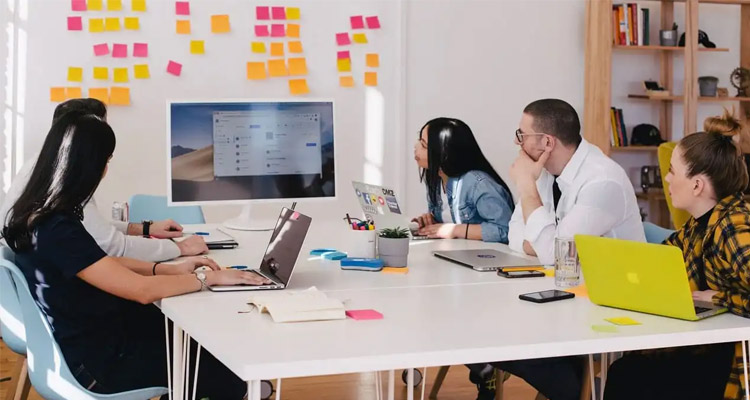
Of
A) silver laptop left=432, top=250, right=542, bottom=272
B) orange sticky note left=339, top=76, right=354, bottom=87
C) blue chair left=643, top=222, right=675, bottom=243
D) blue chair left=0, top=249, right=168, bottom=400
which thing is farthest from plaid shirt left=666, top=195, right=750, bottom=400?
orange sticky note left=339, top=76, right=354, bottom=87

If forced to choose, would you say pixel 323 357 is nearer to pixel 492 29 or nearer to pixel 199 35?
pixel 199 35

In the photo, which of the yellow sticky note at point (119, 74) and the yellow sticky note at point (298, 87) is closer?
the yellow sticky note at point (119, 74)

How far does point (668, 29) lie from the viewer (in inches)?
226

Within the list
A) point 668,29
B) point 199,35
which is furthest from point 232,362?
point 668,29

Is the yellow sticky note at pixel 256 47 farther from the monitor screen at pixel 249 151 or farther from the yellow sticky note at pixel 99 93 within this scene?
the monitor screen at pixel 249 151

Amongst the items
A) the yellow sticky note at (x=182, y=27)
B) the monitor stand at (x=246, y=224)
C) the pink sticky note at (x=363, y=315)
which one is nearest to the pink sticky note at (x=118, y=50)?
the yellow sticky note at (x=182, y=27)

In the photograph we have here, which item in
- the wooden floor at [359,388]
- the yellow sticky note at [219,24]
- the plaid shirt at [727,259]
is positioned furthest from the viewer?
the yellow sticky note at [219,24]

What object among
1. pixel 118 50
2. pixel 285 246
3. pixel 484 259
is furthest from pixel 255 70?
pixel 285 246

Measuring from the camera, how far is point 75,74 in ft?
15.6

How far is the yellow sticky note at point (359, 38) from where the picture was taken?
518 cm

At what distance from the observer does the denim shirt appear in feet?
11.5

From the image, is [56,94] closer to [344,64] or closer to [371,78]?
[344,64]

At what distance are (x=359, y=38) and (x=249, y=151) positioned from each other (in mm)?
1775

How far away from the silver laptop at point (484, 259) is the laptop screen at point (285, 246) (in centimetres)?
58
